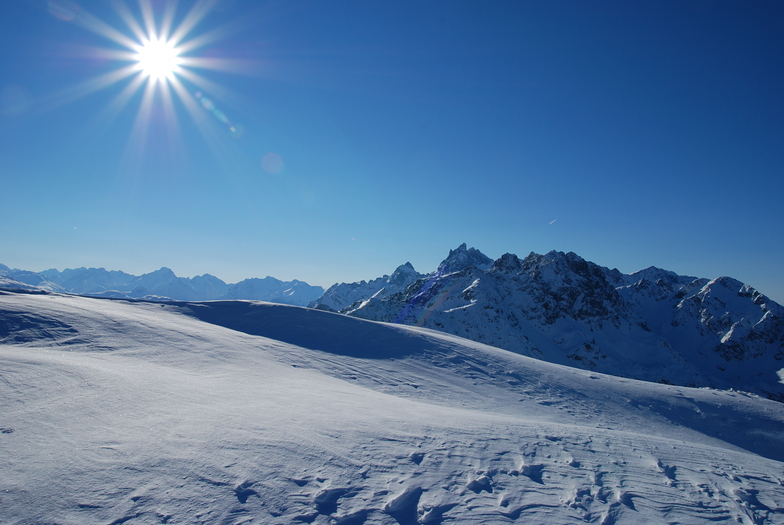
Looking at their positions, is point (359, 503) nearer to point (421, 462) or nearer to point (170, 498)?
point (421, 462)

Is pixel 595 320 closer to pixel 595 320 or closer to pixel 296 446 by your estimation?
pixel 595 320

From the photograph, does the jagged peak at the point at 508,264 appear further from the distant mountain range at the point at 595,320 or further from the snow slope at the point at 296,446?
the snow slope at the point at 296,446

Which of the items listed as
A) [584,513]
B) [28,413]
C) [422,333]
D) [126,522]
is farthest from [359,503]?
[422,333]

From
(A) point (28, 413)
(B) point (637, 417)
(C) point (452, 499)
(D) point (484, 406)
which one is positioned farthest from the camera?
(B) point (637, 417)

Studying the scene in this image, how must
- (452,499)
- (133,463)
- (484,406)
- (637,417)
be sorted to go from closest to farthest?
(133,463), (452,499), (484,406), (637,417)

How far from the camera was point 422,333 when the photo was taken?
Answer: 22.9 metres

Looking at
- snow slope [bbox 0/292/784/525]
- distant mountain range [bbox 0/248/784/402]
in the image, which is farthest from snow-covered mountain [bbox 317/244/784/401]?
snow slope [bbox 0/292/784/525]

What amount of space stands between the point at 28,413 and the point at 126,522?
3.86 meters

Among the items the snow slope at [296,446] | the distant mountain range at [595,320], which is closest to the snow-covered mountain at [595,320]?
the distant mountain range at [595,320]

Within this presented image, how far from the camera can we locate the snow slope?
4.84 meters

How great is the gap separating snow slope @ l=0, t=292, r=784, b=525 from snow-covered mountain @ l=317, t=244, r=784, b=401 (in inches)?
3121

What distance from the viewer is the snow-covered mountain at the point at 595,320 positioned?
97.9 metres

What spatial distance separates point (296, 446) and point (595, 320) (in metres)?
135

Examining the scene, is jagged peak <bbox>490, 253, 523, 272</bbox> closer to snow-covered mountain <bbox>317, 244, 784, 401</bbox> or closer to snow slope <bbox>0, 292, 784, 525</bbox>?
snow-covered mountain <bbox>317, 244, 784, 401</bbox>
